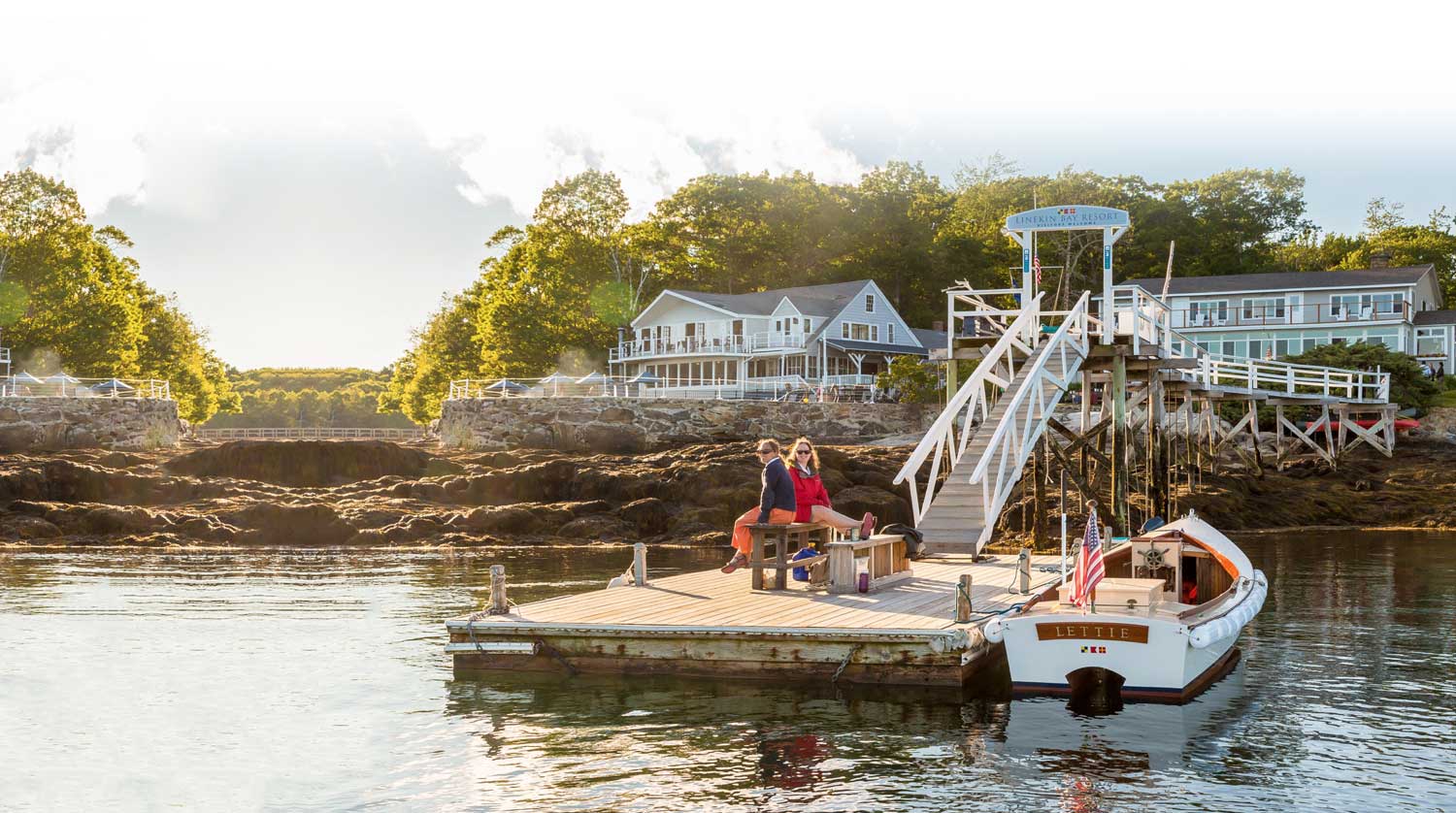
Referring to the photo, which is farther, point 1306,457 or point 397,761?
point 1306,457

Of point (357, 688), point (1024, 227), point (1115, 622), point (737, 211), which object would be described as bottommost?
point (357, 688)

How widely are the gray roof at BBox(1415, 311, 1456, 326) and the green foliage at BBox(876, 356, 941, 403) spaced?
26684mm

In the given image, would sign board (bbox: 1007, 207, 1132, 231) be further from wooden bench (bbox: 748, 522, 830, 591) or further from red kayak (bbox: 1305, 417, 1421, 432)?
red kayak (bbox: 1305, 417, 1421, 432)

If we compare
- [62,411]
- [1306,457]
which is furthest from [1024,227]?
[62,411]

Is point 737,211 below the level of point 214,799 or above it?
above

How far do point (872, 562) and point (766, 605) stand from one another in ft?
6.07

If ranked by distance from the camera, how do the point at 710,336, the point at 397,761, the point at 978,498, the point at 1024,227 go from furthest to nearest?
the point at 710,336
the point at 1024,227
the point at 978,498
the point at 397,761

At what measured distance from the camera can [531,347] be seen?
75.9 m

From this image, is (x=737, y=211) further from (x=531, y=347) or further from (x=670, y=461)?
(x=670, y=461)

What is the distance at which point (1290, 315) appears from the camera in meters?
70.2

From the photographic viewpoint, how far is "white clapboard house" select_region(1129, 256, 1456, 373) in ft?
222

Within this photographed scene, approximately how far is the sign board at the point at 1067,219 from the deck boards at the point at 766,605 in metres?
8.52

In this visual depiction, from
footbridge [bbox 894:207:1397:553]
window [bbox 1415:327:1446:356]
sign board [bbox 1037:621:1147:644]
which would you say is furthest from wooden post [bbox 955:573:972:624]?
window [bbox 1415:327:1446:356]

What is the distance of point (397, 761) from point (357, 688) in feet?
11.3
